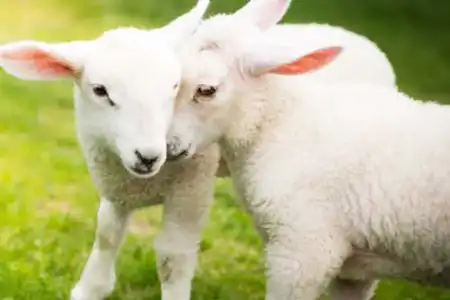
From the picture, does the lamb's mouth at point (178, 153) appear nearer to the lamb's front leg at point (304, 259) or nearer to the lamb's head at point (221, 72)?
the lamb's head at point (221, 72)

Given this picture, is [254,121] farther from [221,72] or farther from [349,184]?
[349,184]

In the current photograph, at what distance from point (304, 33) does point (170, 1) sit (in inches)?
230

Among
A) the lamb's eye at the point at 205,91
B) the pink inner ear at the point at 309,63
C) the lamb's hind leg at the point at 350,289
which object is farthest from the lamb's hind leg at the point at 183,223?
the lamb's hind leg at the point at 350,289

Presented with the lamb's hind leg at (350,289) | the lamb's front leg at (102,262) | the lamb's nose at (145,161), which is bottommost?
the lamb's front leg at (102,262)

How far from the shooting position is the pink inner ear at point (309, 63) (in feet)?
11.4

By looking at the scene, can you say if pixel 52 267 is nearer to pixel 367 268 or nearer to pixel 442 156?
pixel 367 268

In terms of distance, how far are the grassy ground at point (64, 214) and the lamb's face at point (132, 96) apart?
1.14m

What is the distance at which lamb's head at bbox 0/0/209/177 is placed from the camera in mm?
3199

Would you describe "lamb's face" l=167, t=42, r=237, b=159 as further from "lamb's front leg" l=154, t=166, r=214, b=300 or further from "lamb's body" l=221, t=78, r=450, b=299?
"lamb's front leg" l=154, t=166, r=214, b=300

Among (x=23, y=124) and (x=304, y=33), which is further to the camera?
(x=23, y=124)

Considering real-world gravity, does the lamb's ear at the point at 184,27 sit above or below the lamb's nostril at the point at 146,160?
above

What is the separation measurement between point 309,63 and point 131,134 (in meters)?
0.73

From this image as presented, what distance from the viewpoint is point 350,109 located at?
3545mm

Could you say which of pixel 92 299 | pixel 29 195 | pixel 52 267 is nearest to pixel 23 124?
pixel 29 195
